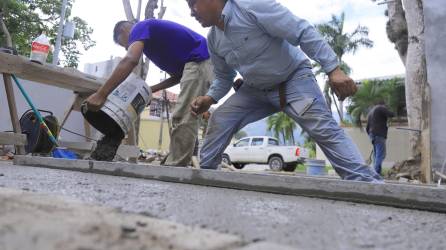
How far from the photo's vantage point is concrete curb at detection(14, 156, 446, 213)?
5.87 ft

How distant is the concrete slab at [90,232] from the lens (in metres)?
0.77

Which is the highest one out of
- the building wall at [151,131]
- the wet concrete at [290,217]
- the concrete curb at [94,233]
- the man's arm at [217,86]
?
the building wall at [151,131]

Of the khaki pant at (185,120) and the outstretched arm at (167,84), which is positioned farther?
the outstretched arm at (167,84)

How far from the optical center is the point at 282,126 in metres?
45.4

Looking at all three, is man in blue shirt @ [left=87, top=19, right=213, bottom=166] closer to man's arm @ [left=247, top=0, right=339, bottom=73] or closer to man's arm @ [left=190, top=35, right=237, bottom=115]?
man's arm @ [left=190, top=35, right=237, bottom=115]

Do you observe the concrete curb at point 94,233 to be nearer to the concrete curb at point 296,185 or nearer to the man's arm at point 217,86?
the concrete curb at point 296,185

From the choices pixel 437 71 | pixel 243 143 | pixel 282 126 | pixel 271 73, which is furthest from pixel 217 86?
pixel 282 126

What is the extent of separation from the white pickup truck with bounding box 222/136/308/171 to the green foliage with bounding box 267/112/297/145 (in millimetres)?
24528

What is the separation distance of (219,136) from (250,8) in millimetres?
947

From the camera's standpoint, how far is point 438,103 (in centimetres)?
617

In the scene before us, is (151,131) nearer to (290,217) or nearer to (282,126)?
(282,126)

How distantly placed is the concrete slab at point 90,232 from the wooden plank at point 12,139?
104 inches

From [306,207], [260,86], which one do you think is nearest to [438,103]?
[260,86]

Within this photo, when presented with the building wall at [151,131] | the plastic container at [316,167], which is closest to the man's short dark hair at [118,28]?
the plastic container at [316,167]
